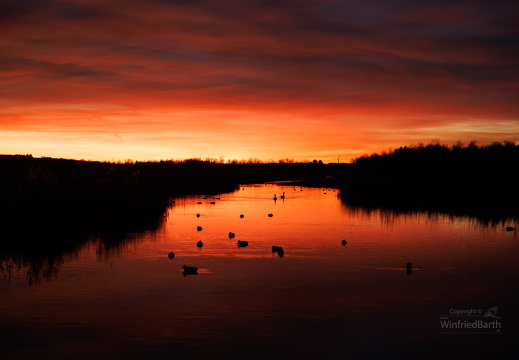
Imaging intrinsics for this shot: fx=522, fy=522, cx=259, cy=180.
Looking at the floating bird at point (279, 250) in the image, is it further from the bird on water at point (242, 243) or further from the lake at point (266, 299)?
the bird on water at point (242, 243)

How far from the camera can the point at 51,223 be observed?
77.5 feet

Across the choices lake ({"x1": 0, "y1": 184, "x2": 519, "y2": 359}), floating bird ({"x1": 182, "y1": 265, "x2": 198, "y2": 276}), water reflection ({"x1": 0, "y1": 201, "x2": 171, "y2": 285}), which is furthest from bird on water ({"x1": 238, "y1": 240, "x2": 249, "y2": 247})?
floating bird ({"x1": 182, "y1": 265, "x2": 198, "y2": 276})

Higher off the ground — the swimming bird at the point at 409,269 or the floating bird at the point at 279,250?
the floating bird at the point at 279,250

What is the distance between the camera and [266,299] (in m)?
13.8

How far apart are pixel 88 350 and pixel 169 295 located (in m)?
3.92

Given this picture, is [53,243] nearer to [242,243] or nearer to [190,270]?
[190,270]

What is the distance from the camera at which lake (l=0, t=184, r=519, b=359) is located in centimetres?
1058

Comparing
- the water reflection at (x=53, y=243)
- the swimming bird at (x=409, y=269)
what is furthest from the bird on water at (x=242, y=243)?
the swimming bird at (x=409, y=269)

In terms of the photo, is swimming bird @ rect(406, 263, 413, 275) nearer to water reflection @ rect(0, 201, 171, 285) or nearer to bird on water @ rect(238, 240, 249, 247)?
bird on water @ rect(238, 240, 249, 247)

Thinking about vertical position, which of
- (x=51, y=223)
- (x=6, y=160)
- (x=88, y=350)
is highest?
(x=6, y=160)

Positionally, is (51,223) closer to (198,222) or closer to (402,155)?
(198,222)

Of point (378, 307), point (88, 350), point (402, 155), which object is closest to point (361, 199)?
point (402, 155)

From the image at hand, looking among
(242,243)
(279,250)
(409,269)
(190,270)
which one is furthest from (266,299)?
(242,243)

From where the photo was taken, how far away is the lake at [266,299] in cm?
1058
